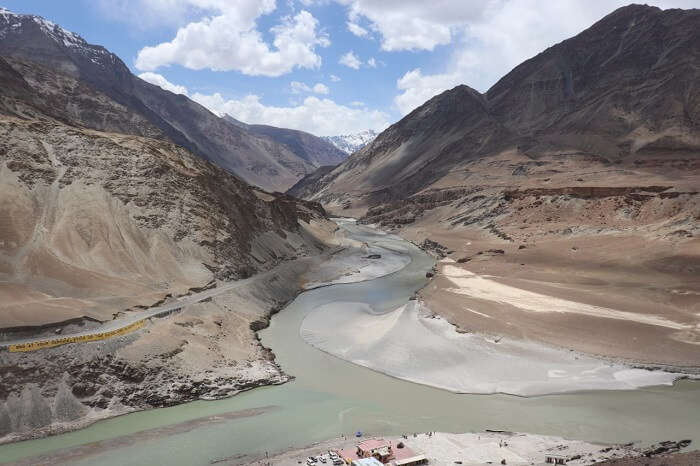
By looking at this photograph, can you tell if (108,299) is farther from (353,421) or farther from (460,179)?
(460,179)

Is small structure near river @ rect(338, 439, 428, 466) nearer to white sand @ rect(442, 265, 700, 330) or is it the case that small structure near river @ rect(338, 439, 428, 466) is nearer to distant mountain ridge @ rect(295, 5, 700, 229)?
white sand @ rect(442, 265, 700, 330)

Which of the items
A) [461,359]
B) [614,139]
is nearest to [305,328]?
[461,359]

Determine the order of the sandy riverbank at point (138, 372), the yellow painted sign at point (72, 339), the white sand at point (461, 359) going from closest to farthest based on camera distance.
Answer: the sandy riverbank at point (138, 372), the yellow painted sign at point (72, 339), the white sand at point (461, 359)

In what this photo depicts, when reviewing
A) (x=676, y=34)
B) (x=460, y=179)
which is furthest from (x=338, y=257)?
(x=676, y=34)

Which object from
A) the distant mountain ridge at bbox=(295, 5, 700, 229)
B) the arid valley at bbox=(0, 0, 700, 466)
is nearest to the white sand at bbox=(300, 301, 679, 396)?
the arid valley at bbox=(0, 0, 700, 466)

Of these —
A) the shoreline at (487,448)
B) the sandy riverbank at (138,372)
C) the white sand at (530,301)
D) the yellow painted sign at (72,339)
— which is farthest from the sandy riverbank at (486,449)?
the white sand at (530,301)

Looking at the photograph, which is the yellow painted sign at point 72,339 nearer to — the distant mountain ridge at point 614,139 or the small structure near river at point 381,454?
the small structure near river at point 381,454
